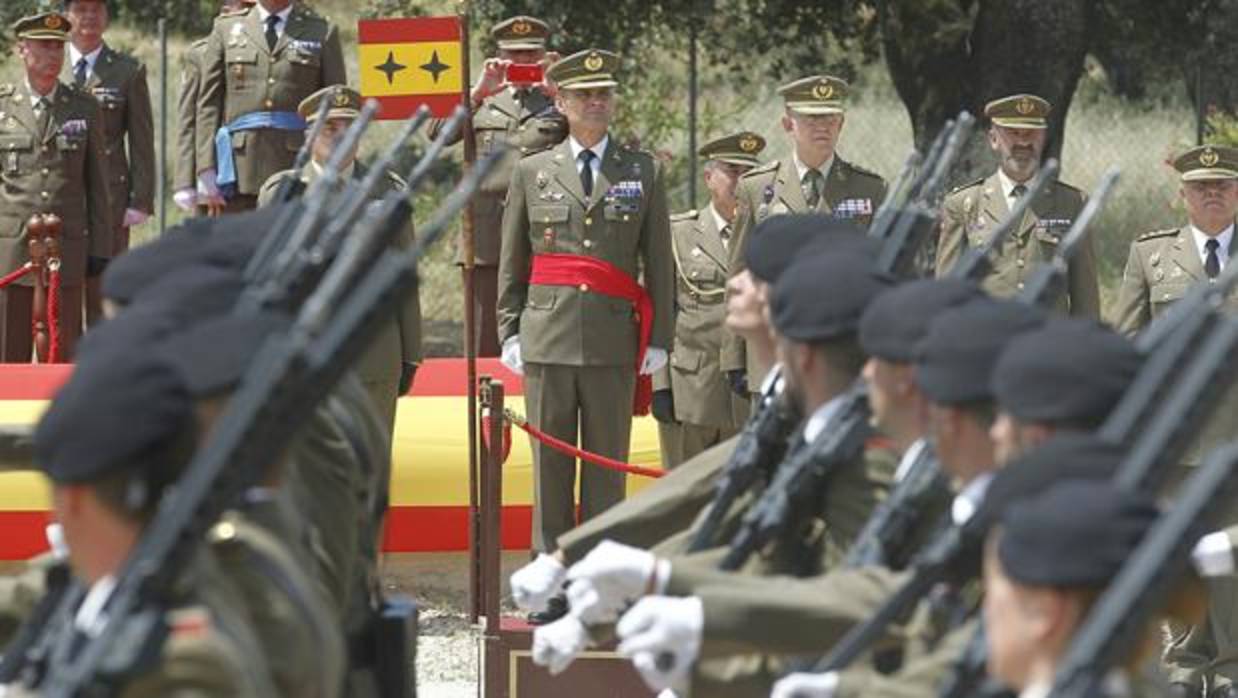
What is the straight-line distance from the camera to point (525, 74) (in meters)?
14.3

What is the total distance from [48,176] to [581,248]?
3515mm

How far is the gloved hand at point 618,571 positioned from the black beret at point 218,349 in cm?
99

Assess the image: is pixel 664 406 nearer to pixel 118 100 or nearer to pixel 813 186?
pixel 813 186

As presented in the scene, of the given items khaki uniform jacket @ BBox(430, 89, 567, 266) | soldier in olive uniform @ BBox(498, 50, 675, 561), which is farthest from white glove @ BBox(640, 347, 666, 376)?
khaki uniform jacket @ BBox(430, 89, 567, 266)

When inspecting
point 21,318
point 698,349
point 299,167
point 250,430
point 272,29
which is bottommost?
point 21,318

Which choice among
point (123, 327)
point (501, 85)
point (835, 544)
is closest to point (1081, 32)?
point (501, 85)

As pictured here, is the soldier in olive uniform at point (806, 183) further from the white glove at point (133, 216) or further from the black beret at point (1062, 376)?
the black beret at point (1062, 376)

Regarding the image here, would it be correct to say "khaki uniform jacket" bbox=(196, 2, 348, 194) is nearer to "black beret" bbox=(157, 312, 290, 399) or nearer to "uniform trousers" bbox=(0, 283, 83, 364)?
"uniform trousers" bbox=(0, 283, 83, 364)

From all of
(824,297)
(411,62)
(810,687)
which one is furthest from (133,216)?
(810,687)

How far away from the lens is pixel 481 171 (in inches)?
223

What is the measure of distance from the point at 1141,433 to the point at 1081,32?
15.4 m

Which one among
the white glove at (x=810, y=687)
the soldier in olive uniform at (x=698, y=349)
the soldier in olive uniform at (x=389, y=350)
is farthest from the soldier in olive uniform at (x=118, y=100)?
the white glove at (x=810, y=687)

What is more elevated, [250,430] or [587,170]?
[250,430]

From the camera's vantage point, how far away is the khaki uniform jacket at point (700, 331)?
41.7ft
